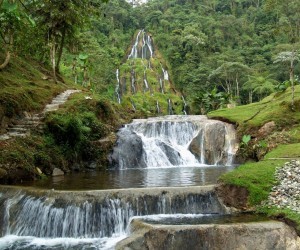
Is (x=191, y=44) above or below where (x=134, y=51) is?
below

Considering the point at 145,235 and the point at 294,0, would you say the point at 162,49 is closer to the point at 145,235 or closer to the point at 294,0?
the point at 294,0

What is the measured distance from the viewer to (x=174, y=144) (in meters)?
21.6

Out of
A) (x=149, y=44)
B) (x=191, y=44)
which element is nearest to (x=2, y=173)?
(x=191, y=44)

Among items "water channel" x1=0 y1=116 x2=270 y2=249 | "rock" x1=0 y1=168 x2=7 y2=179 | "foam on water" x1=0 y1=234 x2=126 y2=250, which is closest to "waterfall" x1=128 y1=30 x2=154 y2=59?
"rock" x1=0 y1=168 x2=7 y2=179

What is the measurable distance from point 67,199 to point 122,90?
4326 cm

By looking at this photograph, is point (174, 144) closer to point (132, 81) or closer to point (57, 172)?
point (57, 172)

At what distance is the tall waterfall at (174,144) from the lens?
63.6 ft

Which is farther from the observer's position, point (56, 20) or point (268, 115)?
point (56, 20)

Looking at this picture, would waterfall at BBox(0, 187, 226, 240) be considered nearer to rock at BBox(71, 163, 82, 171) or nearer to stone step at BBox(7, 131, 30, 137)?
stone step at BBox(7, 131, 30, 137)

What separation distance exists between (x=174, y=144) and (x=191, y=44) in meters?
37.0

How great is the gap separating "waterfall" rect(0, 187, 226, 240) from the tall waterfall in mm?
8813

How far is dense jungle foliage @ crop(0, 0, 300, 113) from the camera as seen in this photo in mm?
24531

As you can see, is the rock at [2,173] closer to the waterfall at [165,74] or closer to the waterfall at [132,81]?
the waterfall at [132,81]

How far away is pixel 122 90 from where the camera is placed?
52.4m
